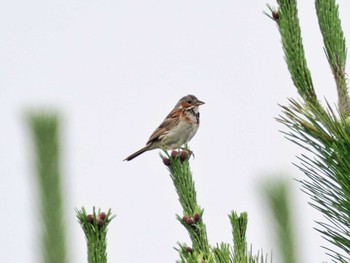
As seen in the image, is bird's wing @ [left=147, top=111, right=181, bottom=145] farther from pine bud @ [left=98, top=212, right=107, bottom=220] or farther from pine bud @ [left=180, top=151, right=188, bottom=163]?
pine bud @ [left=98, top=212, right=107, bottom=220]

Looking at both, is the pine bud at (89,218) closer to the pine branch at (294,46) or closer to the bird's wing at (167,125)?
the pine branch at (294,46)

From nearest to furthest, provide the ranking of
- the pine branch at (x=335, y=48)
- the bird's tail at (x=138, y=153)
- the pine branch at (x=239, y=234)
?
1. the pine branch at (x=239, y=234)
2. the pine branch at (x=335, y=48)
3. the bird's tail at (x=138, y=153)

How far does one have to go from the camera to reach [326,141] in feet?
7.61

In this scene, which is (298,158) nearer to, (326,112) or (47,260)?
(326,112)

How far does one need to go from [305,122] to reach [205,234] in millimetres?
798

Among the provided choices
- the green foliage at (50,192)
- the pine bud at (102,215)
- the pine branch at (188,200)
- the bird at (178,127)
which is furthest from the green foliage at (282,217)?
the bird at (178,127)

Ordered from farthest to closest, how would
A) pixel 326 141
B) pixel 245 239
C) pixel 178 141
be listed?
pixel 178 141
pixel 245 239
pixel 326 141

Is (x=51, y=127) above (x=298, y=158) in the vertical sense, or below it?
above

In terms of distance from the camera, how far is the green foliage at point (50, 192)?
2.06 meters

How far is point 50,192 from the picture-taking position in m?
2.14

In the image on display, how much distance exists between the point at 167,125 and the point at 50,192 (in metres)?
8.70

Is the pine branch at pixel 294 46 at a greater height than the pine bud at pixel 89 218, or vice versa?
the pine branch at pixel 294 46

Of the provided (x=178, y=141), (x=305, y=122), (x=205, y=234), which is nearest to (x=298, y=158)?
(x=305, y=122)

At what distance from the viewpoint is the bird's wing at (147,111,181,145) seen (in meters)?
10.7
